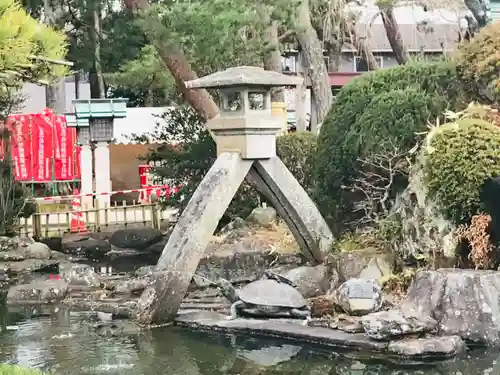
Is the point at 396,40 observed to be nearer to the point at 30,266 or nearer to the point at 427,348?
the point at 30,266

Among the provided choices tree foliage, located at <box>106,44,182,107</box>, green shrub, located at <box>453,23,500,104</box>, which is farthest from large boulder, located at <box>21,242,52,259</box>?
green shrub, located at <box>453,23,500,104</box>

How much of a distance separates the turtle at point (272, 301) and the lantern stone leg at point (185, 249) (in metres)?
0.67

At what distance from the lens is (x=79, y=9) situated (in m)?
22.8

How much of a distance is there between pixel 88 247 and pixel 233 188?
796 cm

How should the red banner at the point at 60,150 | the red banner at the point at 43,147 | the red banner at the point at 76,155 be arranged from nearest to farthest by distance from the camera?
the red banner at the point at 43,147, the red banner at the point at 60,150, the red banner at the point at 76,155

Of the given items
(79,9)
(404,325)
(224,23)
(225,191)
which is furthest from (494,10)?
(79,9)

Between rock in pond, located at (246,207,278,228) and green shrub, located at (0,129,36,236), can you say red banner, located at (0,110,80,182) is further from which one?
rock in pond, located at (246,207,278,228)

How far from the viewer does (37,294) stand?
10.5m

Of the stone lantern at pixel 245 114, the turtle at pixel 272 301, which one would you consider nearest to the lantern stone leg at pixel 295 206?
the stone lantern at pixel 245 114

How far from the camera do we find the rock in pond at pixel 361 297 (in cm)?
793

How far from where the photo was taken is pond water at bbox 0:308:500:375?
22.4ft

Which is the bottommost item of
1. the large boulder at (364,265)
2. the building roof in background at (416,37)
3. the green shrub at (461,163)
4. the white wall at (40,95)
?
the large boulder at (364,265)

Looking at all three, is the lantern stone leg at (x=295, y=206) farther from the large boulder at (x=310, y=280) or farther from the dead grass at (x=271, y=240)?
the dead grass at (x=271, y=240)

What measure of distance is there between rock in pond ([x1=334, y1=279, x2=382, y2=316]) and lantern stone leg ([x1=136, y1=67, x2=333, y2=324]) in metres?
1.73
